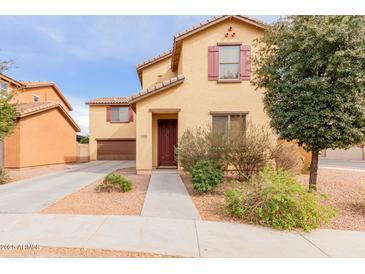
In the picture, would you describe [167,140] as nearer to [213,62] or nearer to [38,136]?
[213,62]

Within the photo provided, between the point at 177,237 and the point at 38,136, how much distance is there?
1404cm

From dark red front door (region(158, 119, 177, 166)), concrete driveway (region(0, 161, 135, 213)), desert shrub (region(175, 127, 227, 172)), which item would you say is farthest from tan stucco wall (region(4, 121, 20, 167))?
desert shrub (region(175, 127, 227, 172))

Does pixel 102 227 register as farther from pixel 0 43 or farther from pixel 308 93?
pixel 0 43

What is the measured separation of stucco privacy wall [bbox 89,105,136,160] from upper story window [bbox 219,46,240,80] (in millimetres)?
13277

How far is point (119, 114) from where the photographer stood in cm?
2242

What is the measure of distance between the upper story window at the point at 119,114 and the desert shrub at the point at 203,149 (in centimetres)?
1492

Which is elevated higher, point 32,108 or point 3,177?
point 32,108

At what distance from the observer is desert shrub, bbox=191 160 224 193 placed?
711cm

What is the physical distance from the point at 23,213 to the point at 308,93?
7879 millimetres

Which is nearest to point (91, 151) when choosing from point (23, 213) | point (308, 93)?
point (23, 213)

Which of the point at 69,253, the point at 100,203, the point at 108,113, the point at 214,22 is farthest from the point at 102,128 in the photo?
the point at 69,253

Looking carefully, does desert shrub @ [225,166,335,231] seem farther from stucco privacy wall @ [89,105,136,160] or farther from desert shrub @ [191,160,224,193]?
stucco privacy wall @ [89,105,136,160]

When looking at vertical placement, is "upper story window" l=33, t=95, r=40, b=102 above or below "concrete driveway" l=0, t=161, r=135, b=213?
above

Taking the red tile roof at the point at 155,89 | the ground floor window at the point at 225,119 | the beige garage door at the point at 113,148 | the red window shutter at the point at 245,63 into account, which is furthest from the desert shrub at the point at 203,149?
the beige garage door at the point at 113,148
